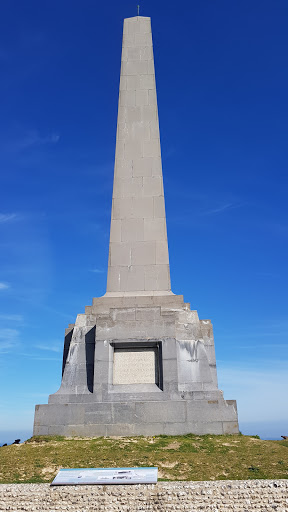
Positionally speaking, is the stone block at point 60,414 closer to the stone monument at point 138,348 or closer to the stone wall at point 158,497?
the stone monument at point 138,348

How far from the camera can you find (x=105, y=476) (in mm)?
7500

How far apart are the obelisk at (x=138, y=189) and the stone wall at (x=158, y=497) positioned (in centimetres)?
819

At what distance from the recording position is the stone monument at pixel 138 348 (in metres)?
11.7

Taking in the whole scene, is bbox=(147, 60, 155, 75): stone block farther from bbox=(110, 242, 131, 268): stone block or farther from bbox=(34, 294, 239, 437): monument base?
bbox=(34, 294, 239, 437): monument base

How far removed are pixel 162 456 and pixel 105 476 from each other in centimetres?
197

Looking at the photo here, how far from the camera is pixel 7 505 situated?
702 cm

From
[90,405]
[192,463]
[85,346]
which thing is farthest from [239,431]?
[85,346]

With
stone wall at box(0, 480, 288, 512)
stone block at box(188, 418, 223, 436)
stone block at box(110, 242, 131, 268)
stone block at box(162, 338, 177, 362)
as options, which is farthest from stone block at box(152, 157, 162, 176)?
stone wall at box(0, 480, 288, 512)

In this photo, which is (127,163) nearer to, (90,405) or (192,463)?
(90,405)

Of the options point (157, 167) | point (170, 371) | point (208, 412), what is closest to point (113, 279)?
point (170, 371)

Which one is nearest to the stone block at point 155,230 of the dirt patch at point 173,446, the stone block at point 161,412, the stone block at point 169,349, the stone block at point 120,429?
the stone block at point 169,349

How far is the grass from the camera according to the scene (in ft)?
26.6

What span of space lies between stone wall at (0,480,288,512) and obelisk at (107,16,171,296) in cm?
819

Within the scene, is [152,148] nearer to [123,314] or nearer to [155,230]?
[155,230]
